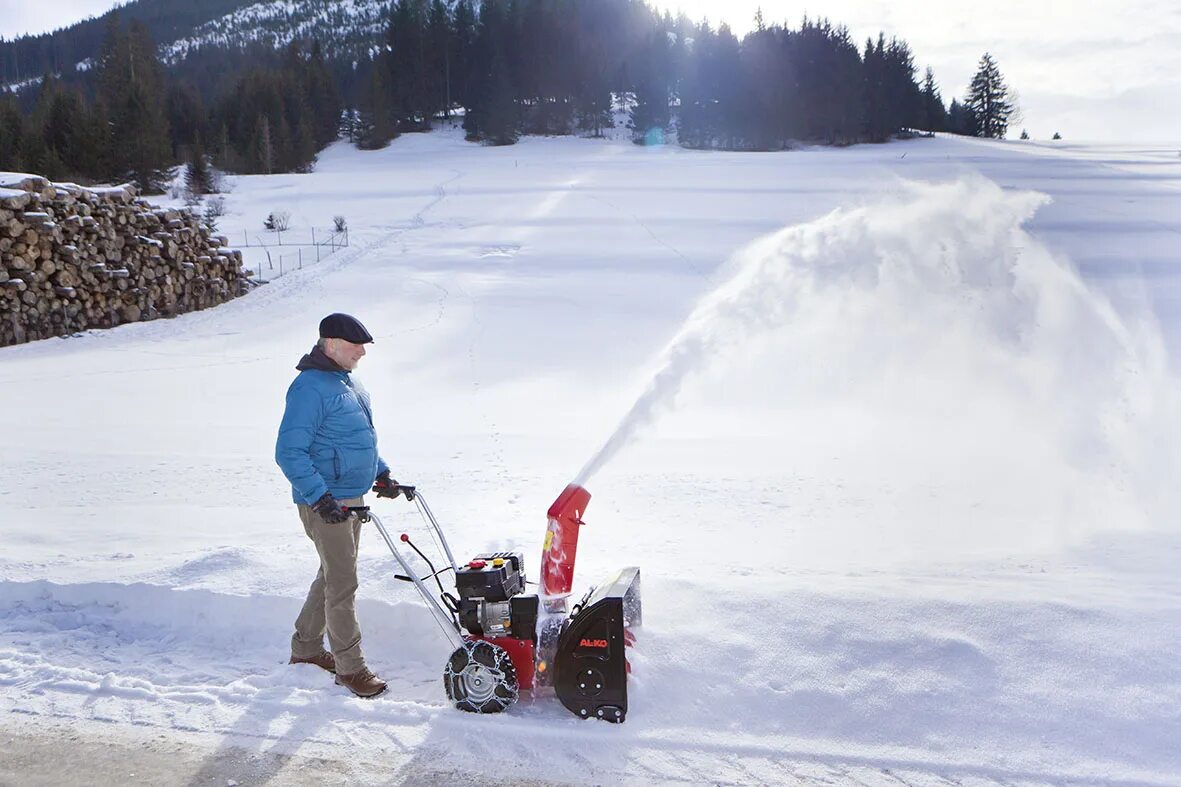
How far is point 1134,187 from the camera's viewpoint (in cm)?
3466

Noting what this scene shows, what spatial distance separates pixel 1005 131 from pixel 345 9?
11424 centimetres

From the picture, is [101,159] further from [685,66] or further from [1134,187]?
[1134,187]

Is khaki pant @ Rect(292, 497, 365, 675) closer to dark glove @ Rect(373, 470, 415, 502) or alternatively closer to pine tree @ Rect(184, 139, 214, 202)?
dark glove @ Rect(373, 470, 415, 502)

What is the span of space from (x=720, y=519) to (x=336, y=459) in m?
3.60

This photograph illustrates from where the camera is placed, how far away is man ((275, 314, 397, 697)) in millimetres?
4176

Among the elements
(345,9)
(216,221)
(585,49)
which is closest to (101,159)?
(216,221)

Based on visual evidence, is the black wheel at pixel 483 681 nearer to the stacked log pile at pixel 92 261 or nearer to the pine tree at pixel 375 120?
the stacked log pile at pixel 92 261

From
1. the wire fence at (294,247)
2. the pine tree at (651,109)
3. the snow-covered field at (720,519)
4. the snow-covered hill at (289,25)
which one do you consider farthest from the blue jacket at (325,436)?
the snow-covered hill at (289,25)

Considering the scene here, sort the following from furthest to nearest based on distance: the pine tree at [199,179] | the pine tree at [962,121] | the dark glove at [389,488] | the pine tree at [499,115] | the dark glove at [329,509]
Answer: the pine tree at [962,121] < the pine tree at [499,115] < the pine tree at [199,179] < the dark glove at [389,488] < the dark glove at [329,509]

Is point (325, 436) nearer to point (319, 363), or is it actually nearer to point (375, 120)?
point (319, 363)

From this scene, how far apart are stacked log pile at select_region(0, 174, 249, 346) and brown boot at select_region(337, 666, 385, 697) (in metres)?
14.8

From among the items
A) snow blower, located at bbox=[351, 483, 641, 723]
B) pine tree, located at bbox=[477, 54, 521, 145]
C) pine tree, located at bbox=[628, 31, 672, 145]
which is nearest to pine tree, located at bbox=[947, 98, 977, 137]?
pine tree, located at bbox=[628, 31, 672, 145]

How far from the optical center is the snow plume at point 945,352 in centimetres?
710

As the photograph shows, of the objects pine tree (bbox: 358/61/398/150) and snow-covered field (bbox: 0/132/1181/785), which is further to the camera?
pine tree (bbox: 358/61/398/150)
